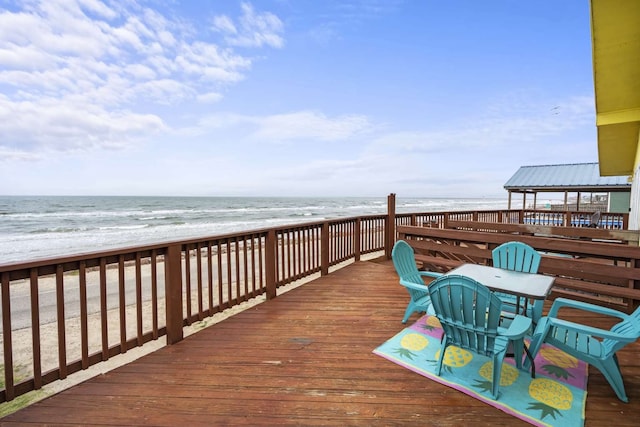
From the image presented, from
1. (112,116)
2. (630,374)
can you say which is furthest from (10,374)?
(112,116)

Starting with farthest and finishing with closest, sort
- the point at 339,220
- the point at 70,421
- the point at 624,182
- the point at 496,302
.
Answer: the point at 624,182 < the point at 339,220 < the point at 496,302 < the point at 70,421

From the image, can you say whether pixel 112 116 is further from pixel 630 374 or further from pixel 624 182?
pixel 624 182

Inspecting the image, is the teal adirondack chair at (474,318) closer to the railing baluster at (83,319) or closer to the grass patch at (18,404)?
the railing baluster at (83,319)

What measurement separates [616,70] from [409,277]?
3.27 m

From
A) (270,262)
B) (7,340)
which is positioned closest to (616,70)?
(270,262)

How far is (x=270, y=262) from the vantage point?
12.3 ft

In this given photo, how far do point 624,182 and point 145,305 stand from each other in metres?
14.2

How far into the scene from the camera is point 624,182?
9.68m

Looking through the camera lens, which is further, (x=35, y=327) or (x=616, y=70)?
(x=616, y=70)

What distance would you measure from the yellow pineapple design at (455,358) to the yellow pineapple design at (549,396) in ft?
1.37

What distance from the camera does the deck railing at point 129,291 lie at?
1.82 m

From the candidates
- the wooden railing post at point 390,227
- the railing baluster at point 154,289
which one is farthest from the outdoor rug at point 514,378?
the wooden railing post at point 390,227

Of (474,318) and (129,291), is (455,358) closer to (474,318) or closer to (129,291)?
(474,318)

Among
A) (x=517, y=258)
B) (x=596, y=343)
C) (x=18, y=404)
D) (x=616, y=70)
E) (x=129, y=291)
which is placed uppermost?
(x=616, y=70)
